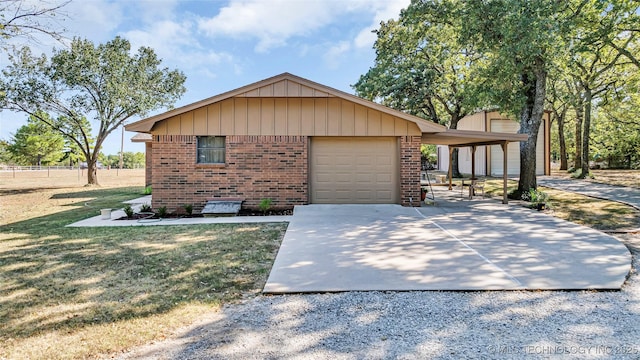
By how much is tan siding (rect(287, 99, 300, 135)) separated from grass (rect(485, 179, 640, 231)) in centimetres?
708

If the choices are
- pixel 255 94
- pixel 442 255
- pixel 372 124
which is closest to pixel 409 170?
pixel 372 124

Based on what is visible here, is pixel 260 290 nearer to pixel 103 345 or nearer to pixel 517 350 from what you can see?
pixel 103 345

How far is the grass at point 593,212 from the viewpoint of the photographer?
816cm

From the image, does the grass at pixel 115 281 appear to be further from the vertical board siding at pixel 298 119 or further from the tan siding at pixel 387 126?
the tan siding at pixel 387 126

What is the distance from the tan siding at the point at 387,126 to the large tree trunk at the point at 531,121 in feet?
16.2

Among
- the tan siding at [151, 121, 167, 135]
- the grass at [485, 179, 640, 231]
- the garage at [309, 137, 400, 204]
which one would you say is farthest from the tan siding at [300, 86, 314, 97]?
the grass at [485, 179, 640, 231]

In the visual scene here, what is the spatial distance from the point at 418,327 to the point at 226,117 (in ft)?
26.4

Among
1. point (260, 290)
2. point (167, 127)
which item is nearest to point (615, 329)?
point (260, 290)

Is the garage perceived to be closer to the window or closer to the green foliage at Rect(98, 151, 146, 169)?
the window

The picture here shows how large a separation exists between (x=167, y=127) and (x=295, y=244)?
227 inches

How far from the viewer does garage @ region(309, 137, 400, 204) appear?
33.6 feet

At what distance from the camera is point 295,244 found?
5887mm

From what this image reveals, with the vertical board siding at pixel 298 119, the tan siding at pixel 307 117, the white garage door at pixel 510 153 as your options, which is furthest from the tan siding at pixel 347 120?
the white garage door at pixel 510 153

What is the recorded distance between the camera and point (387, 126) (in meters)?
10.0
